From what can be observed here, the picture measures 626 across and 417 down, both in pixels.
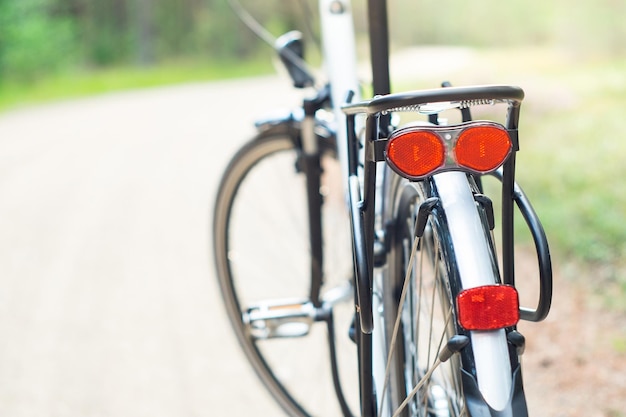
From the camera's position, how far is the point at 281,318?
2.23 m

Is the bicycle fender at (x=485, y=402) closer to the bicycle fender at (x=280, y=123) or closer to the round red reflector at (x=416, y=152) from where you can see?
the round red reflector at (x=416, y=152)

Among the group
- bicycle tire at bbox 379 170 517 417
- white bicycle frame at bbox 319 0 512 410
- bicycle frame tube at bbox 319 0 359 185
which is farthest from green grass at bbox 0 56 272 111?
white bicycle frame at bbox 319 0 512 410

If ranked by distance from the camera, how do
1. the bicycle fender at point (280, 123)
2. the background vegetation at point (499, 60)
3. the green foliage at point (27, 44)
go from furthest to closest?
1. the green foliage at point (27, 44)
2. the background vegetation at point (499, 60)
3. the bicycle fender at point (280, 123)

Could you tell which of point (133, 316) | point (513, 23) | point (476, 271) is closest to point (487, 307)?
point (476, 271)

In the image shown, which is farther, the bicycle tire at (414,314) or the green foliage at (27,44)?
the green foliage at (27,44)

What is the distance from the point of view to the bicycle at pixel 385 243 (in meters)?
1.16

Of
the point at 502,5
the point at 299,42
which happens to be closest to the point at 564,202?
the point at 299,42

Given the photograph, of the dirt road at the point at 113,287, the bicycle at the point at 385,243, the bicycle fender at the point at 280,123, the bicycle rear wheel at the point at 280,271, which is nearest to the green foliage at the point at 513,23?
the dirt road at the point at 113,287

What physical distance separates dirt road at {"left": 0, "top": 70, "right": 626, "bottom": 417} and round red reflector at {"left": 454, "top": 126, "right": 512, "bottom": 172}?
1.56 m

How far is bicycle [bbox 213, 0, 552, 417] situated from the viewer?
116 cm

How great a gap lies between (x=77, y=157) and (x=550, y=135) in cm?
482

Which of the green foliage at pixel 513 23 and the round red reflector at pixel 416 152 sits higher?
the green foliage at pixel 513 23

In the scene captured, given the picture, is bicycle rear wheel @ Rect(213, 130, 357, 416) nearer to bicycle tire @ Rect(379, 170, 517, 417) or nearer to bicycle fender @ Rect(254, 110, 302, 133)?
bicycle fender @ Rect(254, 110, 302, 133)

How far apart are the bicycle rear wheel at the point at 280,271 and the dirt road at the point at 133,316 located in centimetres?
22
